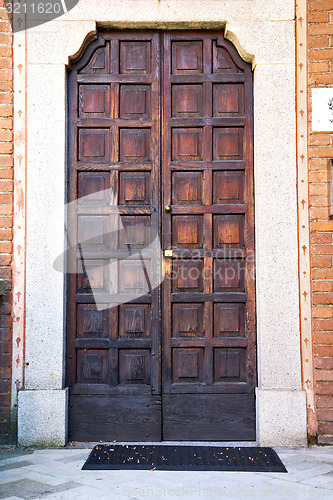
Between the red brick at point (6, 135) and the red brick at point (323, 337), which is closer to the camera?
the red brick at point (323, 337)

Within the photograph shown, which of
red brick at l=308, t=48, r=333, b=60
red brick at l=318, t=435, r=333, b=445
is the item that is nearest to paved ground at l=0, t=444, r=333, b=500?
red brick at l=318, t=435, r=333, b=445

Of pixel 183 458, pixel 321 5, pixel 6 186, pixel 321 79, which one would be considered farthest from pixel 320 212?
pixel 6 186

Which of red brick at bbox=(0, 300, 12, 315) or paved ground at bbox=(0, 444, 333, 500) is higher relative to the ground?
red brick at bbox=(0, 300, 12, 315)

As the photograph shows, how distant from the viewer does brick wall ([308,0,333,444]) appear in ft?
13.1

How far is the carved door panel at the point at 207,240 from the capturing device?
4.10 meters

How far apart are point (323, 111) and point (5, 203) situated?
105 inches

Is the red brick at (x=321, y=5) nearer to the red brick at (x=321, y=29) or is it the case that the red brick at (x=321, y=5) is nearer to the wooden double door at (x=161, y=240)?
the red brick at (x=321, y=29)

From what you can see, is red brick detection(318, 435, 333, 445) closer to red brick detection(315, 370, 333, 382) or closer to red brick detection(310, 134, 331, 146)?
red brick detection(315, 370, 333, 382)

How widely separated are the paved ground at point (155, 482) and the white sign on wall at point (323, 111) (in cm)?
252

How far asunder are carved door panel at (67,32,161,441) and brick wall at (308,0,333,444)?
1262 millimetres

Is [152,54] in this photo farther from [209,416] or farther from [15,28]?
[209,416]

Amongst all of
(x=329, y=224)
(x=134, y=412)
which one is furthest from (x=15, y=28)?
(x=134, y=412)

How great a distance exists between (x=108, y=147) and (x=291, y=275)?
183 centimetres

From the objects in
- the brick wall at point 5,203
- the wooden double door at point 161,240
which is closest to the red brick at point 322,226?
the wooden double door at point 161,240
